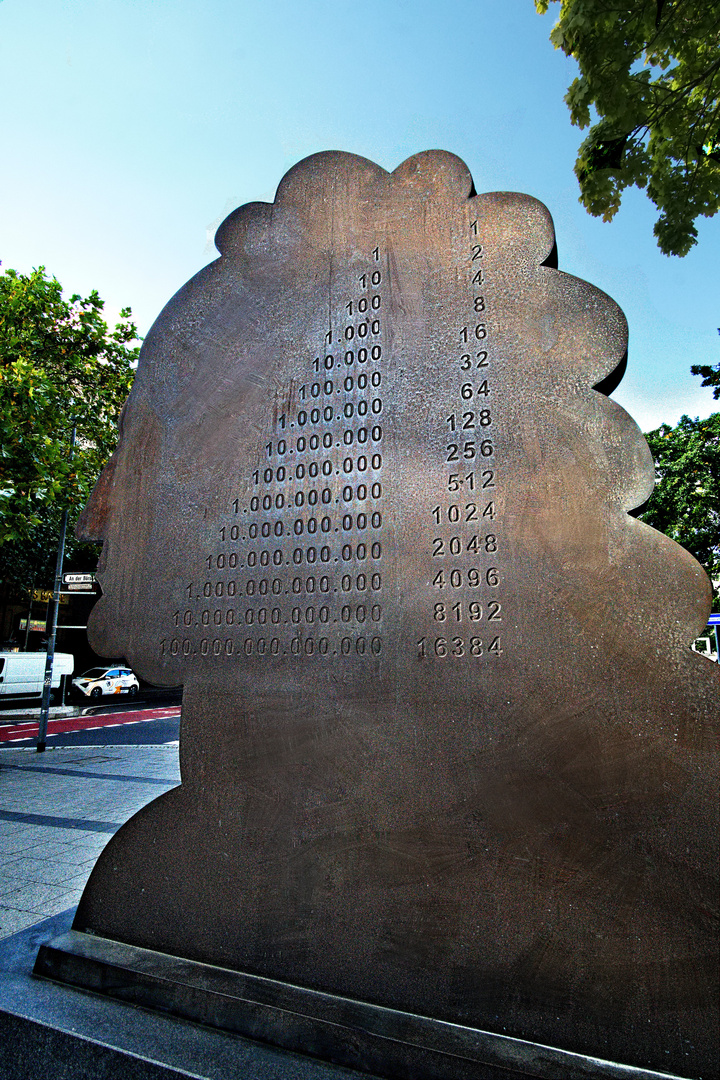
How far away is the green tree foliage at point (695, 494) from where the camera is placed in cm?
1880

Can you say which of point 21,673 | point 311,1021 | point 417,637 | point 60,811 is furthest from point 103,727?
point 417,637

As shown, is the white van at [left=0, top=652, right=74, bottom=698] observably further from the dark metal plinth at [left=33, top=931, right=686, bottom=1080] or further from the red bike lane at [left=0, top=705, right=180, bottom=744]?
the dark metal plinth at [left=33, top=931, right=686, bottom=1080]

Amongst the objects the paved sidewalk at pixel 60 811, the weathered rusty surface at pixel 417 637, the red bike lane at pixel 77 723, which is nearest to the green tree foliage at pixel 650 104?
the weathered rusty surface at pixel 417 637

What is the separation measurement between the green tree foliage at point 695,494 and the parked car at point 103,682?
21876 millimetres

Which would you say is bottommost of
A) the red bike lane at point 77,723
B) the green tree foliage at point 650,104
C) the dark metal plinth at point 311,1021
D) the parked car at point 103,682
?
the red bike lane at point 77,723

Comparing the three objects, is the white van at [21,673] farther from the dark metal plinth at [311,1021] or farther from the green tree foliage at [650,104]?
the green tree foliage at [650,104]

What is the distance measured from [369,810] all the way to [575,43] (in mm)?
4962

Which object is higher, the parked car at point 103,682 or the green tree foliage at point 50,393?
the green tree foliage at point 50,393

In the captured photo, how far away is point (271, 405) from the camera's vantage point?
11.2 feet

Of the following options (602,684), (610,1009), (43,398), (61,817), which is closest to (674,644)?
(602,684)

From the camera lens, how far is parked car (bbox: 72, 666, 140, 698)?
25.9 m

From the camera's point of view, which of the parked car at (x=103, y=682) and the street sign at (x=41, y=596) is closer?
the parked car at (x=103, y=682)

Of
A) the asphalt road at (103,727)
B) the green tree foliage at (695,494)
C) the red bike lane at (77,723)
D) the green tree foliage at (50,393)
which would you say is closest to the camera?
the green tree foliage at (50,393)

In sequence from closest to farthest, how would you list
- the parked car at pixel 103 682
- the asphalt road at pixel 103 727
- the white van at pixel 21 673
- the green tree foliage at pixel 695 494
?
the asphalt road at pixel 103 727 < the green tree foliage at pixel 695 494 < the white van at pixel 21 673 < the parked car at pixel 103 682
